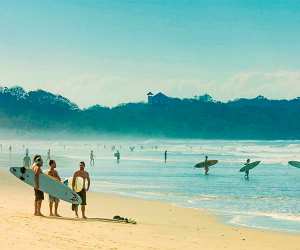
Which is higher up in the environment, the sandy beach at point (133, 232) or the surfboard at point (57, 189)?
the surfboard at point (57, 189)

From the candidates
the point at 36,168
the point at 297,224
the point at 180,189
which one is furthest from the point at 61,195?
the point at 180,189

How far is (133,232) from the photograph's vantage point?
54.7 feet

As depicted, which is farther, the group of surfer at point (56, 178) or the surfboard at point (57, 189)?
the surfboard at point (57, 189)

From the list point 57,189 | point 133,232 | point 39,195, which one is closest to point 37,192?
point 39,195

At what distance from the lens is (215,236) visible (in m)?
17.5

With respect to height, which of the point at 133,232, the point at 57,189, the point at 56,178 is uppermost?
the point at 56,178

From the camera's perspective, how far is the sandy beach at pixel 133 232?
14.1 metres

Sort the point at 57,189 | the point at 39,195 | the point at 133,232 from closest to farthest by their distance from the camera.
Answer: the point at 133,232 < the point at 39,195 < the point at 57,189

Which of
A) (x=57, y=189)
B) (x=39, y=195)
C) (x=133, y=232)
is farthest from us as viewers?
(x=57, y=189)

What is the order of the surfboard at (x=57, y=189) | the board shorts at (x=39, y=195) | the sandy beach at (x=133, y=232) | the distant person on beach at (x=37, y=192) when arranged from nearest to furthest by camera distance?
the sandy beach at (x=133, y=232) < the distant person on beach at (x=37, y=192) < the board shorts at (x=39, y=195) < the surfboard at (x=57, y=189)

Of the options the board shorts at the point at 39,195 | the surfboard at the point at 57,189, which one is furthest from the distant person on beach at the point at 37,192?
the surfboard at the point at 57,189

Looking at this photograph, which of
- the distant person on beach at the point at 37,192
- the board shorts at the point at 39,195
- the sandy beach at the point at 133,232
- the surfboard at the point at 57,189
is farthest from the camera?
the surfboard at the point at 57,189

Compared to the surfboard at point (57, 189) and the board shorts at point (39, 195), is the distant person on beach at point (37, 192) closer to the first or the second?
the board shorts at point (39, 195)

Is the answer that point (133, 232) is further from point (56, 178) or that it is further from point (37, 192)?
point (56, 178)
